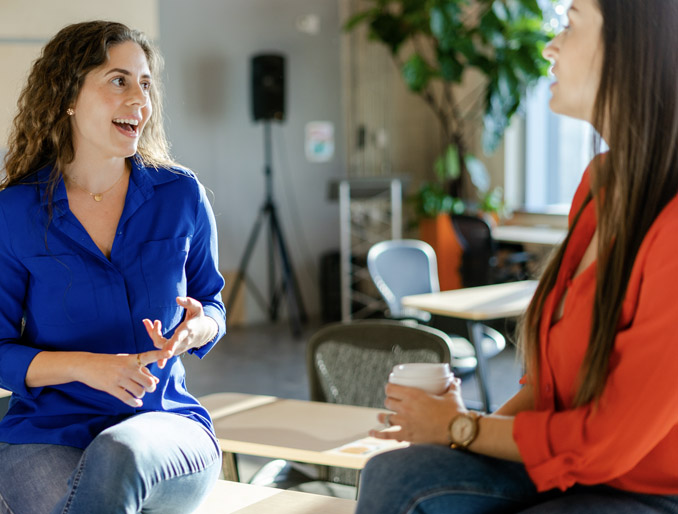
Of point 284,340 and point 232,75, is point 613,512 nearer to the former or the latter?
point 284,340

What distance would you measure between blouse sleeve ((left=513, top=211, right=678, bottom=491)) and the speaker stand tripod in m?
5.83

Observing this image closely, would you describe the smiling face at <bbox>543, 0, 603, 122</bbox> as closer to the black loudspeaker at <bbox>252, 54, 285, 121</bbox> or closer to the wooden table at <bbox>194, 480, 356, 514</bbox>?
the wooden table at <bbox>194, 480, 356, 514</bbox>

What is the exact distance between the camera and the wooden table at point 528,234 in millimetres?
6200

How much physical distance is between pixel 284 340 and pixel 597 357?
18.8 feet

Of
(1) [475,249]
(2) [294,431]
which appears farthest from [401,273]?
(2) [294,431]

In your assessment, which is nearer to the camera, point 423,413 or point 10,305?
point 423,413

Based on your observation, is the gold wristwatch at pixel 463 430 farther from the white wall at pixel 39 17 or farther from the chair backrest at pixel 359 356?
the white wall at pixel 39 17

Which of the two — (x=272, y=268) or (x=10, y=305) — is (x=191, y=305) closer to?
(x=10, y=305)

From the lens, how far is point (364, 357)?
255 centimetres

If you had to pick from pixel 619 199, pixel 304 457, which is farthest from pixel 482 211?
pixel 619 199

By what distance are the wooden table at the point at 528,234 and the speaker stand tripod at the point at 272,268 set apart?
1.86m

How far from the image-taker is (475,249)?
609cm

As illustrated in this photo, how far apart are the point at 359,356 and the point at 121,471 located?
1.28 metres

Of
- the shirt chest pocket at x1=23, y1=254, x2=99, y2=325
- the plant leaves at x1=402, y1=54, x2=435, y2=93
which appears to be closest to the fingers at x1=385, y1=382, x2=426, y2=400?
the shirt chest pocket at x1=23, y1=254, x2=99, y2=325
